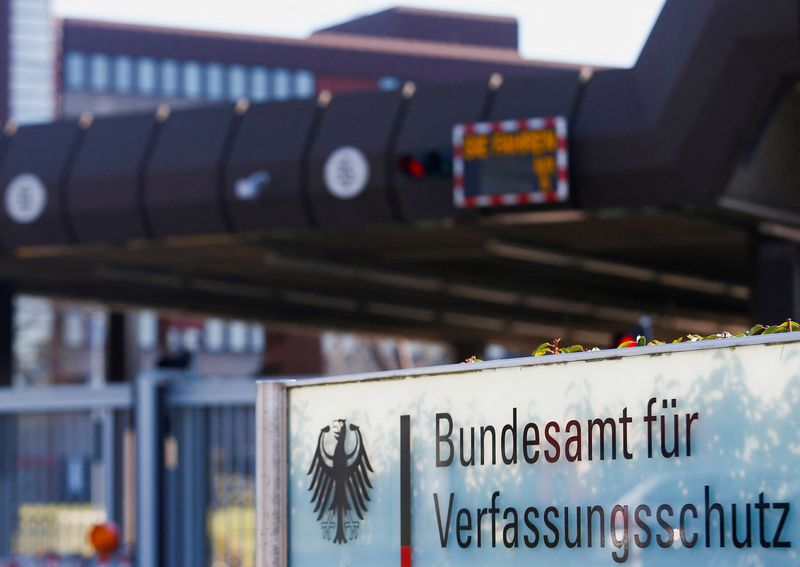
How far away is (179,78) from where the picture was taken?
115062 millimetres

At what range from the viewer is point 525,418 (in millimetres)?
6602

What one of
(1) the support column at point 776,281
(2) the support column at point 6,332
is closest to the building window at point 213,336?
(2) the support column at point 6,332

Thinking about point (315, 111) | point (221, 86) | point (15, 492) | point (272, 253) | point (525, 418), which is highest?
point (221, 86)

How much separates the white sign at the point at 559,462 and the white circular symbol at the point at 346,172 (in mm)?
21383

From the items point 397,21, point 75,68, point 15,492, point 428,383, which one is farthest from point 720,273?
point 397,21

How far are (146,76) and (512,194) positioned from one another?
89606 millimetres

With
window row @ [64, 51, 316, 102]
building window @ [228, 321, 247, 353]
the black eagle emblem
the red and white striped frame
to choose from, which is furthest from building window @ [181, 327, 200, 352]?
the black eagle emblem

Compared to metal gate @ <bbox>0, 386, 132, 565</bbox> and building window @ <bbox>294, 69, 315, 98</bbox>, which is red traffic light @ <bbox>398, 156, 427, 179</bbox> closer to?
metal gate @ <bbox>0, 386, 132, 565</bbox>

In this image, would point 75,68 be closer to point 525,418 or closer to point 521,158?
point 521,158

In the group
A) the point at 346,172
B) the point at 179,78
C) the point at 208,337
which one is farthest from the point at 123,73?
the point at 346,172

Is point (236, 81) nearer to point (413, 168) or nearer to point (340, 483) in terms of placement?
point (413, 168)

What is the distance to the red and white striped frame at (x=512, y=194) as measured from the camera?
26547 mm

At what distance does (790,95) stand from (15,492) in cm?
1230

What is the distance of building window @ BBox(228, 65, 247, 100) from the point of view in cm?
11594
